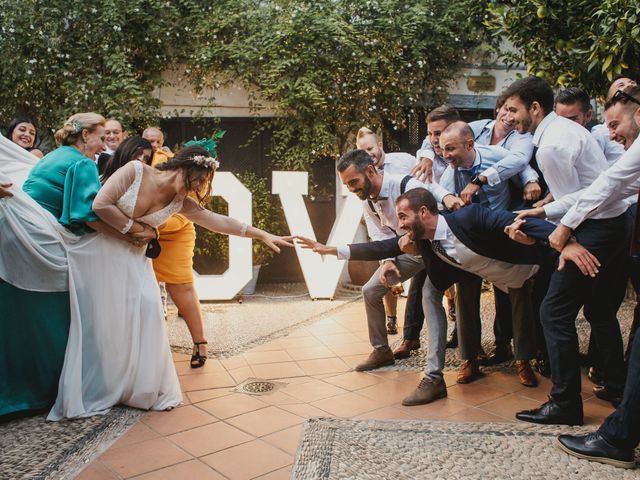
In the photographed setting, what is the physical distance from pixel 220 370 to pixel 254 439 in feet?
4.96

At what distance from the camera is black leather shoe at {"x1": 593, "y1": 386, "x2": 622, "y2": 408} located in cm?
408

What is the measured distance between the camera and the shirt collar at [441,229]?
13.5ft

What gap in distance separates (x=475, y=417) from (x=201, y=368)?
2.41 m

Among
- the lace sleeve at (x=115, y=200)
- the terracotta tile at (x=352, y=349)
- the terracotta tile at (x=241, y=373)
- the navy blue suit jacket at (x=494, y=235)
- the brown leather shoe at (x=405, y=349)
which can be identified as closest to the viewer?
the navy blue suit jacket at (x=494, y=235)

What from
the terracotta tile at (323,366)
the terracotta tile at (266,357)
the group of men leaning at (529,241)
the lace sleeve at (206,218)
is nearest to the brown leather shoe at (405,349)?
the group of men leaning at (529,241)

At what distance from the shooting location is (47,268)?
402cm

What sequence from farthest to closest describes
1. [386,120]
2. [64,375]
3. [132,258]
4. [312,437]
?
1. [386,120]
2. [132,258]
3. [64,375]
4. [312,437]

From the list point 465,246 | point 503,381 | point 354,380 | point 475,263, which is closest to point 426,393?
A: point 354,380

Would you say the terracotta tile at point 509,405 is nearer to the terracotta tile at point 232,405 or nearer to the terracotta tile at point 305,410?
the terracotta tile at point 305,410

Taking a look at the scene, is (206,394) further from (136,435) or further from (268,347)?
(268,347)

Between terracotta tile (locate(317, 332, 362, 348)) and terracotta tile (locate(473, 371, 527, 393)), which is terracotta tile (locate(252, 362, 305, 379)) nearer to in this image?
terracotta tile (locate(317, 332, 362, 348))

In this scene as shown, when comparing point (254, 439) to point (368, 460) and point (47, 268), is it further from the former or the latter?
point (47, 268)

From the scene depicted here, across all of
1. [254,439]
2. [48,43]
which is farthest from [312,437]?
[48,43]

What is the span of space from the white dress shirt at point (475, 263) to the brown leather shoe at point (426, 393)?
856 millimetres
